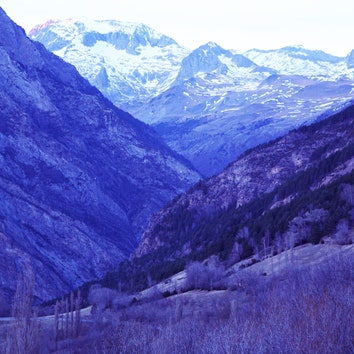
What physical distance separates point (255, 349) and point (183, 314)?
33999 mm

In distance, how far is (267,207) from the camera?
119625 millimetres

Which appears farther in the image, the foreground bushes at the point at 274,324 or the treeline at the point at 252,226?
the treeline at the point at 252,226

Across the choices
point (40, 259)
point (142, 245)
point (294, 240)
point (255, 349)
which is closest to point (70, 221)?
point (40, 259)

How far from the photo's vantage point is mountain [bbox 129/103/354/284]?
87.4 meters

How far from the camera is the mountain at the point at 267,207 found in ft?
287

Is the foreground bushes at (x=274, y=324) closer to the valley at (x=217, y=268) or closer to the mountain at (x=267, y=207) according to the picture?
the valley at (x=217, y=268)

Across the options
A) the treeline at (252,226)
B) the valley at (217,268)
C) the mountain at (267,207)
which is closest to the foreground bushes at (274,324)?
the valley at (217,268)

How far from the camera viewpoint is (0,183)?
621 feet

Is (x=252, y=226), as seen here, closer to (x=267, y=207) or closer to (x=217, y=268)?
(x=217, y=268)

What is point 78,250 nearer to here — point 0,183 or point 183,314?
point 0,183

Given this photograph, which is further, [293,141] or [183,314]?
[293,141]

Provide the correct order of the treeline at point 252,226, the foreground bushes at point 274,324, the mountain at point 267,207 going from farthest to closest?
the mountain at point 267,207 < the treeline at point 252,226 < the foreground bushes at point 274,324

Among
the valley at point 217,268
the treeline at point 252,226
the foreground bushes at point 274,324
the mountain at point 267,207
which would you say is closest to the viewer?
the foreground bushes at point 274,324

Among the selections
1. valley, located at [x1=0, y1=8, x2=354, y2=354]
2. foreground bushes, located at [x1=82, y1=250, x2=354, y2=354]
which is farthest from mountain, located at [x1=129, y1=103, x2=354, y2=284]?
foreground bushes, located at [x1=82, y1=250, x2=354, y2=354]
